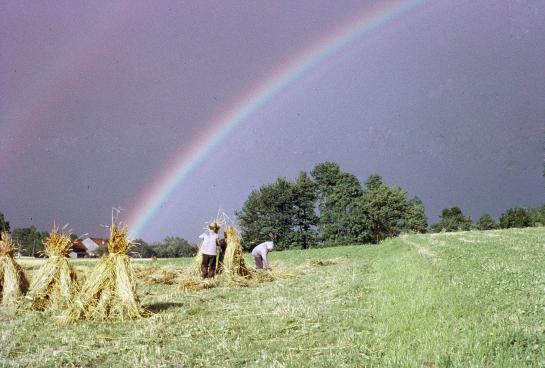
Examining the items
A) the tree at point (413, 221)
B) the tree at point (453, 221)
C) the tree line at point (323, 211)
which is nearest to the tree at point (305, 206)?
the tree line at point (323, 211)

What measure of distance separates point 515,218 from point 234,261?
97.1m

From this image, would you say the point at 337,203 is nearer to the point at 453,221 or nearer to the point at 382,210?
the point at 382,210

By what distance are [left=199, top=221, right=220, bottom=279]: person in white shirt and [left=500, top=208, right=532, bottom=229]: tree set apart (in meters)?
90.7

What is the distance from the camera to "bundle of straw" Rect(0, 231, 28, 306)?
1228 cm

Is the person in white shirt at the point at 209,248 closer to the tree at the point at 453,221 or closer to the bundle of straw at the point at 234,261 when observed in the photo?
the bundle of straw at the point at 234,261

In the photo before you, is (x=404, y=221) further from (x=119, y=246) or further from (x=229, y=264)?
(x=119, y=246)

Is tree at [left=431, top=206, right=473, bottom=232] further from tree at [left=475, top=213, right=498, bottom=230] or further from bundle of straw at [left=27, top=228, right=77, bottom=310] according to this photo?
bundle of straw at [left=27, top=228, right=77, bottom=310]

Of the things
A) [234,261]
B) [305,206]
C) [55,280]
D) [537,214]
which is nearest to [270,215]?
[305,206]

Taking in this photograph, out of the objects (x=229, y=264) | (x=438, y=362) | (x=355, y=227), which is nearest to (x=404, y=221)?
(x=355, y=227)

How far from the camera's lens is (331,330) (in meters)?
7.27


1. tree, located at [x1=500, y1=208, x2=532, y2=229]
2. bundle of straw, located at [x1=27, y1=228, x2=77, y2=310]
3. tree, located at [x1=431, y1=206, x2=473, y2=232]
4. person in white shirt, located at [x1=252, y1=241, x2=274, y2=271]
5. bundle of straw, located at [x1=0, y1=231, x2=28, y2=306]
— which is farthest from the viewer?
tree, located at [x1=431, y1=206, x2=473, y2=232]

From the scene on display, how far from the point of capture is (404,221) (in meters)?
85.6

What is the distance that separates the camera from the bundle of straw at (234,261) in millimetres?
16994

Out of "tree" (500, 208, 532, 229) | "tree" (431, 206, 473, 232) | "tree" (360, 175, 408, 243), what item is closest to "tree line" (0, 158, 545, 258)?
"tree" (360, 175, 408, 243)
